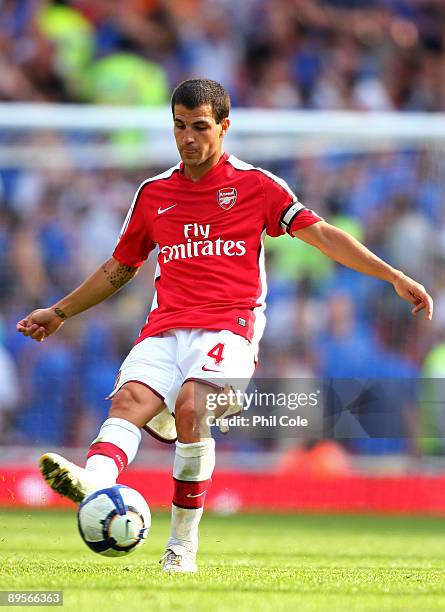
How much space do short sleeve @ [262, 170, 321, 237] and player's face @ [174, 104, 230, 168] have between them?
32 cm

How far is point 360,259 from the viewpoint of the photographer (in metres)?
5.30

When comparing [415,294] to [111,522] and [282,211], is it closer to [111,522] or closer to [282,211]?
[282,211]

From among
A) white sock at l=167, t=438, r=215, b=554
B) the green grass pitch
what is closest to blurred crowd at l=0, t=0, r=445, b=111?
the green grass pitch

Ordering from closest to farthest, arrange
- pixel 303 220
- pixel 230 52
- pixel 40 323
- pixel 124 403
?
pixel 124 403 → pixel 303 220 → pixel 40 323 → pixel 230 52

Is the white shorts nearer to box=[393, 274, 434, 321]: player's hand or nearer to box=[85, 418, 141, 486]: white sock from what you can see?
box=[85, 418, 141, 486]: white sock

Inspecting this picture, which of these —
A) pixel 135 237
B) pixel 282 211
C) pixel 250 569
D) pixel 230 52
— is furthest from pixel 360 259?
pixel 230 52

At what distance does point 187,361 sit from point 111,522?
3.04ft

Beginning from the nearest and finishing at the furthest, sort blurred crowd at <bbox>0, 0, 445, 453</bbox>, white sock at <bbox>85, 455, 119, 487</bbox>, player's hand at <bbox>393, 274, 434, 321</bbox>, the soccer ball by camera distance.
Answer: the soccer ball → white sock at <bbox>85, 455, 119, 487</bbox> → player's hand at <bbox>393, 274, 434, 321</bbox> → blurred crowd at <bbox>0, 0, 445, 453</bbox>

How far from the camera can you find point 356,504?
10586mm

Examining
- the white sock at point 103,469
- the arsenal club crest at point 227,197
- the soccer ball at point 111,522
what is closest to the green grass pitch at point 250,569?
the soccer ball at point 111,522

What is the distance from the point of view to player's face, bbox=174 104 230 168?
5.33 metres

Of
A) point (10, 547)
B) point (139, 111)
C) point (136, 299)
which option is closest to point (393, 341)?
point (136, 299)

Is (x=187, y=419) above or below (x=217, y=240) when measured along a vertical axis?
below

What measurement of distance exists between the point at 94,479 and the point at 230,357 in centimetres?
84
